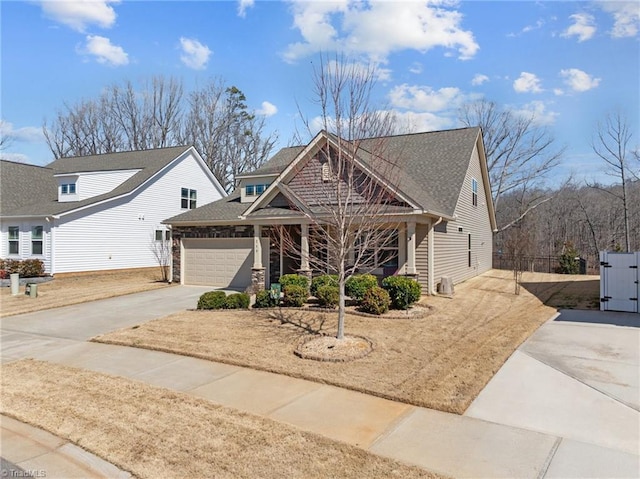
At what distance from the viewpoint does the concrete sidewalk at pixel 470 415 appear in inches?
157

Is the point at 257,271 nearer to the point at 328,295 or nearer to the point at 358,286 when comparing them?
the point at 328,295

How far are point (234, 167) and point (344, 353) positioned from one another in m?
34.1

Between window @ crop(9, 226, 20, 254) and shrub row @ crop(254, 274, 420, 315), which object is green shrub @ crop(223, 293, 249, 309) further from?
window @ crop(9, 226, 20, 254)

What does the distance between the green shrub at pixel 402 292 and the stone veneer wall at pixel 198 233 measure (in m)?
7.82

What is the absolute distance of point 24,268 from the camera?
18844mm

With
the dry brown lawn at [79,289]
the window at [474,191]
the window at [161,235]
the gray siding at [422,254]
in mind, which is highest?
the window at [474,191]

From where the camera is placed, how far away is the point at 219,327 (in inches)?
394

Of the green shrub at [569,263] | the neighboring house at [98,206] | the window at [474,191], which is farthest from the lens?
the green shrub at [569,263]

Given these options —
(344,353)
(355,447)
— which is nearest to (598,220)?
Result: (344,353)

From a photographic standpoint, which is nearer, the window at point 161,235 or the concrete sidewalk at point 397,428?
the concrete sidewalk at point 397,428

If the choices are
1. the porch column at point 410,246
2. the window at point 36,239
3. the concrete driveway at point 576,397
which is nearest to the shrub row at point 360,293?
the porch column at point 410,246

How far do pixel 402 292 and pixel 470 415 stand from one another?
6.35 m

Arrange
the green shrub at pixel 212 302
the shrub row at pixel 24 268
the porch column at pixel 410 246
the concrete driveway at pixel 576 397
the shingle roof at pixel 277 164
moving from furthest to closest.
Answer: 1. the shingle roof at pixel 277 164
2. the shrub row at pixel 24 268
3. the porch column at pixel 410 246
4. the green shrub at pixel 212 302
5. the concrete driveway at pixel 576 397

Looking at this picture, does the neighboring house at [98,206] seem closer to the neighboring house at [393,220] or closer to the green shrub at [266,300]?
the neighboring house at [393,220]
